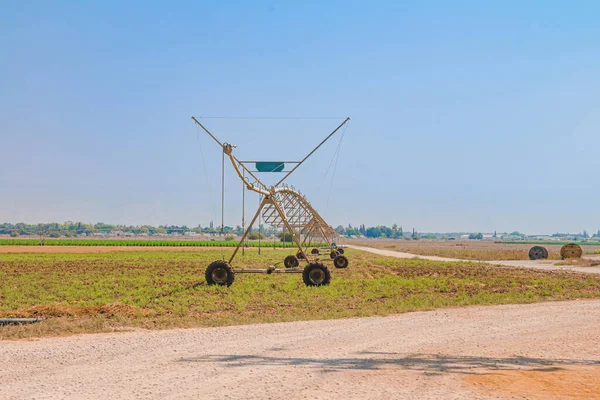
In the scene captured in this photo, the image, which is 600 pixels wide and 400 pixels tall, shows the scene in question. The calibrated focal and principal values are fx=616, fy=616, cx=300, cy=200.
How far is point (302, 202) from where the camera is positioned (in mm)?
35906

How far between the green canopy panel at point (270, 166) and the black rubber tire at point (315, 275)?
4363 mm

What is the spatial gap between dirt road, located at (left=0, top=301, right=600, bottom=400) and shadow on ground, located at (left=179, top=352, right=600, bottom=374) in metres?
0.02

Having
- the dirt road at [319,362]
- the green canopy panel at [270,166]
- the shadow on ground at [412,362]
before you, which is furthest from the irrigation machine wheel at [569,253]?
the shadow on ground at [412,362]

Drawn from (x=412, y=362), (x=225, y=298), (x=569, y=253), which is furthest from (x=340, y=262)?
(x=412, y=362)

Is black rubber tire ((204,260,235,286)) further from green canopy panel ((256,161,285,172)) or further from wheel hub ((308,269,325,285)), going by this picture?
green canopy panel ((256,161,285,172))

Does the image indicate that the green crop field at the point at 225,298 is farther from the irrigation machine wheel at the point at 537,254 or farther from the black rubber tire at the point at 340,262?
the irrigation machine wheel at the point at 537,254

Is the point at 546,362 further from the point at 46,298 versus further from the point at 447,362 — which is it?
the point at 46,298

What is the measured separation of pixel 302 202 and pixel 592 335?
893 inches

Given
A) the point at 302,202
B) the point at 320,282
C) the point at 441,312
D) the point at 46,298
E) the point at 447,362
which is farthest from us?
the point at 302,202

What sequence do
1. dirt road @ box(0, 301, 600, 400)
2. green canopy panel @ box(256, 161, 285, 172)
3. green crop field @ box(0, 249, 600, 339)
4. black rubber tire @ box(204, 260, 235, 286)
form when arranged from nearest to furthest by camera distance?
dirt road @ box(0, 301, 600, 400) < green crop field @ box(0, 249, 600, 339) < black rubber tire @ box(204, 260, 235, 286) < green canopy panel @ box(256, 161, 285, 172)

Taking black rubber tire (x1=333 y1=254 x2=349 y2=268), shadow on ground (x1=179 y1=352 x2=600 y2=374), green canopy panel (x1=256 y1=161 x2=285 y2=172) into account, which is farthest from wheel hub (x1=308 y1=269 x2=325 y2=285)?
black rubber tire (x1=333 y1=254 x2=349 y2=268)

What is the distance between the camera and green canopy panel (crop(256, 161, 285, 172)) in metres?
25.8

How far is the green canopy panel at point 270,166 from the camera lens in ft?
84.6

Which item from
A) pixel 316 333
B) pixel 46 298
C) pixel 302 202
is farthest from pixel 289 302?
pixel 302 202
